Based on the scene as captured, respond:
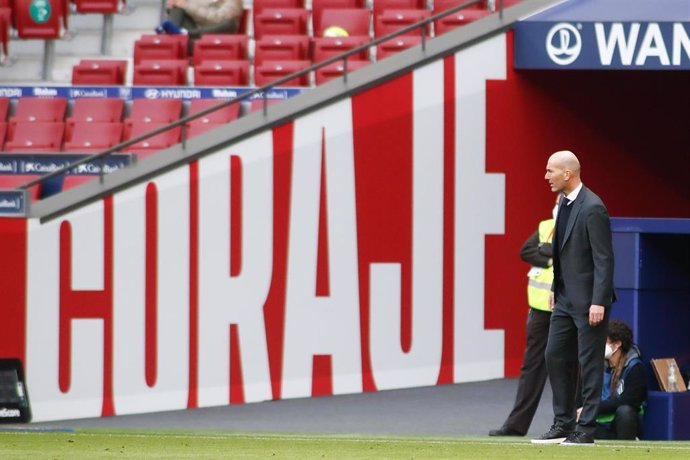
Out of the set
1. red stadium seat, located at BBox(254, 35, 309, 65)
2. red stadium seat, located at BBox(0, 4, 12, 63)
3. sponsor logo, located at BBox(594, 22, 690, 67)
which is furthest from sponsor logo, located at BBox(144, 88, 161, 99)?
sponsor logo, located at BBox(594, 22, 690, 67)

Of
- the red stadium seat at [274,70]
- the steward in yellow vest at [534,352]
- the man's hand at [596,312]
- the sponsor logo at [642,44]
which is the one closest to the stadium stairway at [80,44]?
the red stadium seat at [274,70]

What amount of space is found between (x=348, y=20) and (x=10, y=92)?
4033 mm

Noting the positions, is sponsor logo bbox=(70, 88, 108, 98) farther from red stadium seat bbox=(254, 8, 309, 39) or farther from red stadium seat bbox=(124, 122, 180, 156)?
red stadium seat bbox=(254, 8, 309, 39)

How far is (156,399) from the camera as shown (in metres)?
13.9

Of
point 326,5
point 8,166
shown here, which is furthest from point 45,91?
point 326,5

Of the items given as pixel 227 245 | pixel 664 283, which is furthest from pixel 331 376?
pixel 664 283

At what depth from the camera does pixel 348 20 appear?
18.2 meters

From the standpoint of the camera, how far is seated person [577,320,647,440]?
36.0 feet

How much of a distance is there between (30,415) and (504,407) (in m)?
4.06

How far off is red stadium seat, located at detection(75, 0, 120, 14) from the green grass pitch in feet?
31.3

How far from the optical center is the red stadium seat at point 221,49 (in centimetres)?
1792

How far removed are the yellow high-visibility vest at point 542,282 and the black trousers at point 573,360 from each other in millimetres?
1369

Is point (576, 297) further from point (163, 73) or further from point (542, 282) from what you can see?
point (163, 73)

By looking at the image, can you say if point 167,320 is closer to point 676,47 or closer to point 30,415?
point 30,415
